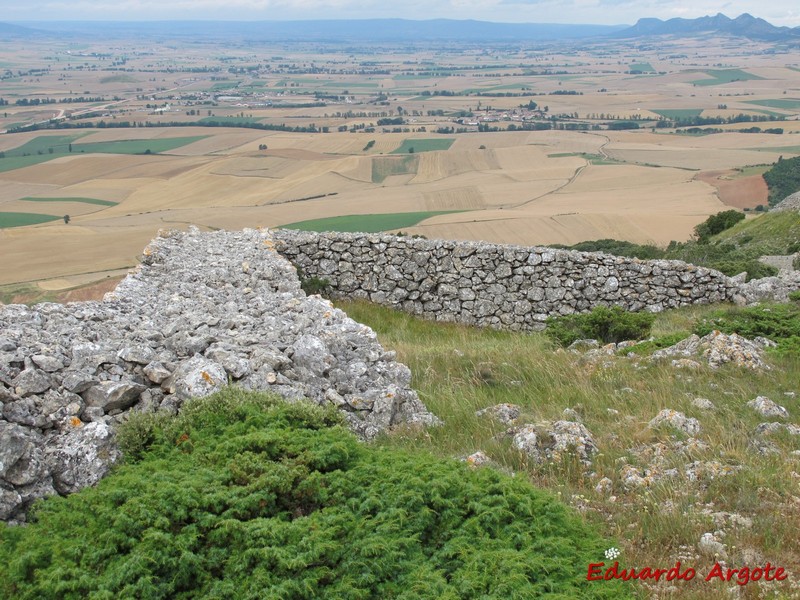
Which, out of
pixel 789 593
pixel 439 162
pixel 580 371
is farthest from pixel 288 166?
pixel 789 593

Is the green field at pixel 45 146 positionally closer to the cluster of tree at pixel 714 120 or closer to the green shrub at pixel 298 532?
the cluster of tree at pixel 714 120

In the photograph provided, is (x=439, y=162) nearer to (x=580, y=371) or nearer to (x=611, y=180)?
(x=611, y=180)

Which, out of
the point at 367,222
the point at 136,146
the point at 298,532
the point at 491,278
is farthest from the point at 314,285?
the point at 136,146

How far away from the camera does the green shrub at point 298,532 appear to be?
3.66m

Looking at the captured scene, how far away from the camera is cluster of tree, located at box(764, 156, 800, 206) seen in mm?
46500

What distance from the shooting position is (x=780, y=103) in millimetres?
126562

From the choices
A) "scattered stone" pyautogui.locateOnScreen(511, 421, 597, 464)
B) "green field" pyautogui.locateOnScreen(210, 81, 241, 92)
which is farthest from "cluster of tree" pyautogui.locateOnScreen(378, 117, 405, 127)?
"scattered stone" pyautogui.locateOnScreen(511, 421, 597, 464)

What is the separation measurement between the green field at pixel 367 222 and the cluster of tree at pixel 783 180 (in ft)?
74.7

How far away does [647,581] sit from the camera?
4.14 m

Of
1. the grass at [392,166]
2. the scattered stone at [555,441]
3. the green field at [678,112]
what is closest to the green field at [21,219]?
the grass at [392,166]

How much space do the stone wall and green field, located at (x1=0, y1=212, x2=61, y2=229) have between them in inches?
1691

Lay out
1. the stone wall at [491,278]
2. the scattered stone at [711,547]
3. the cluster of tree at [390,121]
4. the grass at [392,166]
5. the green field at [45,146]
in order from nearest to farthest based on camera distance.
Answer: the scattered stone at [711,547] → the stone wall at [491,278] → the grass at [392,166] → the green field at [45,146] → the cluster of tree at [390,121]

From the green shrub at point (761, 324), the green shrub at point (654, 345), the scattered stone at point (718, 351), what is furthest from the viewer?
the green shrub at point (761, 324)

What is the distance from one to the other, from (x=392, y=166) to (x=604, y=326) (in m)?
63.6
